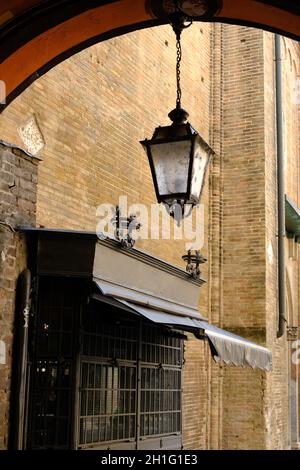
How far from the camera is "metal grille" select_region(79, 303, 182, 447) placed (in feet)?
19.1

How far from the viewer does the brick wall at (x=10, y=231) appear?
4.87 m

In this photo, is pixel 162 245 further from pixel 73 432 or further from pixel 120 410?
pixel 73 432

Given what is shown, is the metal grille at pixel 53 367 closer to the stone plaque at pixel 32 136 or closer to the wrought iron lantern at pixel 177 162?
the wrought iron lantern at pixel 177 162

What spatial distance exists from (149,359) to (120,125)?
11.7 ft

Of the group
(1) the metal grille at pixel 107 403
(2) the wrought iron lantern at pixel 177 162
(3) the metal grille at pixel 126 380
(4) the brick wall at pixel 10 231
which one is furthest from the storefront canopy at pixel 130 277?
(2) the wrought iron lantern at pixel 177 162

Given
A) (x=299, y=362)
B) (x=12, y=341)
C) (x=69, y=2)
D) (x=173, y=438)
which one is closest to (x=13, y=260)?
(x=12, y=341)

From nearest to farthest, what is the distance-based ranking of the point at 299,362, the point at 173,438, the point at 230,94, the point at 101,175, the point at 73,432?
the point at 73,432 < the point at 173,438 < the point at 101,175 < the point at 230,94 < the point at 299,362

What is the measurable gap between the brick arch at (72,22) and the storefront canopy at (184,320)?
72.5 inches

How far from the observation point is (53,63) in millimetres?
4879

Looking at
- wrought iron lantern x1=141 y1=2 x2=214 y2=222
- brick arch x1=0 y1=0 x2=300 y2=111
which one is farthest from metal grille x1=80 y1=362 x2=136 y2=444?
brick arch x1=0 y1=0 x2=300 y2=111

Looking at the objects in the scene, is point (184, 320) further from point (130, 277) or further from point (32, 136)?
point (32, 136)

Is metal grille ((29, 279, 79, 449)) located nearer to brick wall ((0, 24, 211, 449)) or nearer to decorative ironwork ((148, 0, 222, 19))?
brick wall ((0, 24, 211, 449))

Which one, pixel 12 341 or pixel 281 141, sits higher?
pixel 281 141

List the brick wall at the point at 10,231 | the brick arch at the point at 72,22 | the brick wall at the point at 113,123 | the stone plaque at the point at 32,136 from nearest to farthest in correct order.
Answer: the brick arch at the point at 72,22 < the brick wall at the point at 10,231 < the stone plaque at the point at 32,136 < the brick wall at the point at 113,123
